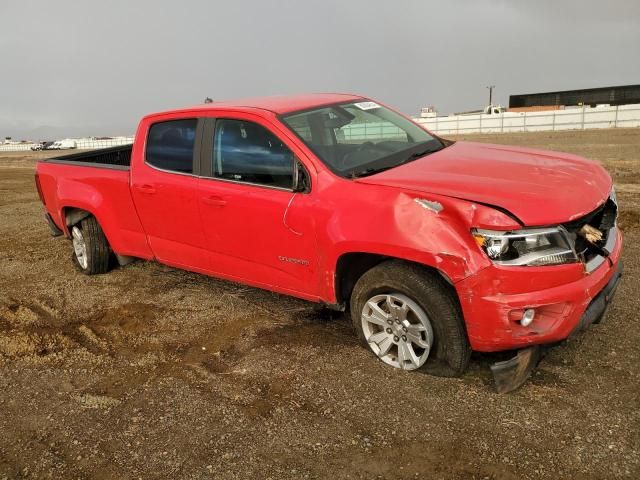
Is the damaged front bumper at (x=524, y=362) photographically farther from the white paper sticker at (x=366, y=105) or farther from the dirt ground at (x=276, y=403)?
the white paper sticker at (x=366, y=105)

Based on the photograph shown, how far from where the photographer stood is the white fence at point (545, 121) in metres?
30.2

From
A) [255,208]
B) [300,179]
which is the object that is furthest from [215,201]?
[300,179]

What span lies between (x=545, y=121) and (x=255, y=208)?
32.3m

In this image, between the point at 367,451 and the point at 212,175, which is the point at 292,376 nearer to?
the point at 367,451

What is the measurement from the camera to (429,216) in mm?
3236

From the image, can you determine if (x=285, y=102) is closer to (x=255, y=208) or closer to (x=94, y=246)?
(x=255, y=208)

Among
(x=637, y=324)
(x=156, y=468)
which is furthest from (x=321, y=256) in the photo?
(x=637, y=324)

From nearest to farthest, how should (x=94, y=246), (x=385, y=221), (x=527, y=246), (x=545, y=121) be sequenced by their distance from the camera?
1. (x=527, y=246)
2. (x=385, y=221)
3. (x=94, y=246)
4. (x=545, y=121)

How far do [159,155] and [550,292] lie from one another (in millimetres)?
3405

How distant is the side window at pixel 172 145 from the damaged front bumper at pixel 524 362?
2.81m

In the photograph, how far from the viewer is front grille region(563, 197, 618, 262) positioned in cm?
325

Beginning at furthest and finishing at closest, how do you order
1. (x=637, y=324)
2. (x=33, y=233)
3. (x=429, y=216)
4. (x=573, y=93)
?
(x=573, y=93), (x=33, y=233), (x=637, y=324), (x=429, y=216)

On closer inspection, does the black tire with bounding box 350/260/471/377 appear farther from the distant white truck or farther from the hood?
the distant white truck

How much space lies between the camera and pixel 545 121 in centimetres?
3281
